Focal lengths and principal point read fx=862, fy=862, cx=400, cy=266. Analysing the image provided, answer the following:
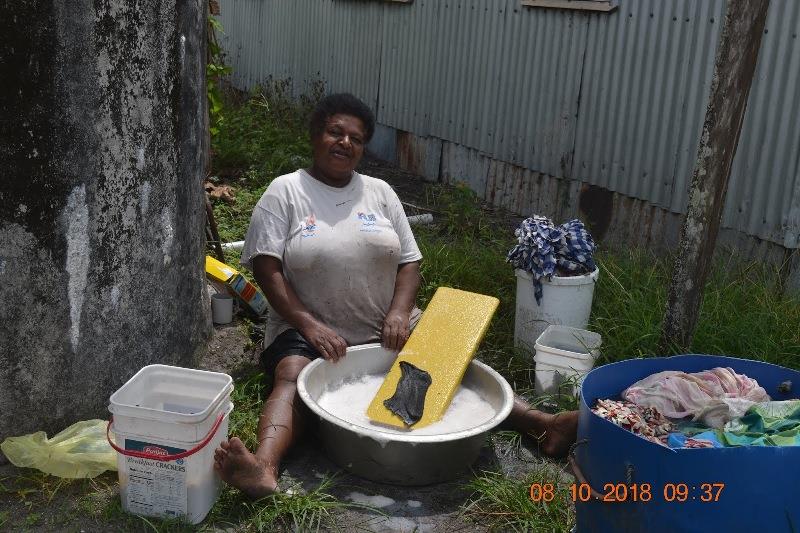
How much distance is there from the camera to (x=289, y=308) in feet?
13.3

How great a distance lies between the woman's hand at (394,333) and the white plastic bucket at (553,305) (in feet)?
3.08

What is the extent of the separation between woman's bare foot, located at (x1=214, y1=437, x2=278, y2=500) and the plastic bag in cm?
57

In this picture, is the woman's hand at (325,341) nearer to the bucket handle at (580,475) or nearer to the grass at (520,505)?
the grass at (520,505)

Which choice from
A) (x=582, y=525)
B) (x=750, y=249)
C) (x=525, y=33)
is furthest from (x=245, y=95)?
(x=582, y=525)

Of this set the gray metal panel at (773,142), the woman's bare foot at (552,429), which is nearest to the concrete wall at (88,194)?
the woman's bare foot at (552,429)

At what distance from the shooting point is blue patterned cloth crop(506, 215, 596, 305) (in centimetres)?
480

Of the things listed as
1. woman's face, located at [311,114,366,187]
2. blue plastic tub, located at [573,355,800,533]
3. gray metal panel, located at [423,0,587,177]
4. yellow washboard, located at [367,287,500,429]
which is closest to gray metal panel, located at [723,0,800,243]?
gray metal panel, located at [423,0,587,177]

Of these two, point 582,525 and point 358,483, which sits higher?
point 582,525

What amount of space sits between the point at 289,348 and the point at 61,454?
110cm

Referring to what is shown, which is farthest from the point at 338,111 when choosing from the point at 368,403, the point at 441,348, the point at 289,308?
the point at 368,403

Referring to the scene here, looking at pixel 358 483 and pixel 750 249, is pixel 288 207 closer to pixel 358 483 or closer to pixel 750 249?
pixel 358 483

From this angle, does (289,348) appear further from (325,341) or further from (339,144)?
(339,144)

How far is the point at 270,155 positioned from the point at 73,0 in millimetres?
5688

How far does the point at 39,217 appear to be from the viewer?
11.3 ft
